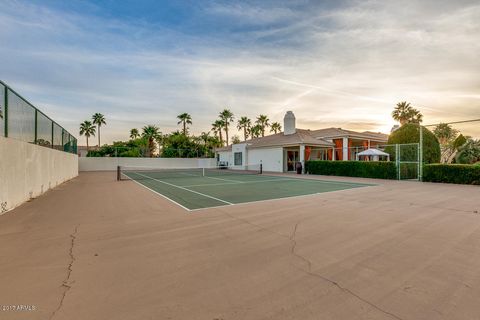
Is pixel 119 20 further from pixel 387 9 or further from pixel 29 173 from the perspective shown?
pixel 387 9

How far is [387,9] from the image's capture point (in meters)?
10.8

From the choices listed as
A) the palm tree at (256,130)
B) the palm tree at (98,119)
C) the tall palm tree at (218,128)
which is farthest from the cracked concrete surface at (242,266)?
the palm tree at (256,130)

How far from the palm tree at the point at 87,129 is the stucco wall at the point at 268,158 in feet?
149

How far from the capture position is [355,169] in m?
21.0

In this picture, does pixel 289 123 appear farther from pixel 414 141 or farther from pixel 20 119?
pixel 20 119

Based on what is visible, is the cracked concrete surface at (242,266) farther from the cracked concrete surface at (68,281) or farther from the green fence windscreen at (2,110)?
the green fence windscreen at (2,110)

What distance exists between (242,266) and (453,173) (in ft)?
59.8

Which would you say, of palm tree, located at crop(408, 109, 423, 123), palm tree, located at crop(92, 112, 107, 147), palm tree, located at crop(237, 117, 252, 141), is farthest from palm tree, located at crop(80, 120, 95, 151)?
palm tree, located at crop(408, 109, 423, 123)

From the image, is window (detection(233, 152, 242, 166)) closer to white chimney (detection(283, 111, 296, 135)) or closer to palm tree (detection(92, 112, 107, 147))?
white chimney (detection(283, 111, 296, 135))

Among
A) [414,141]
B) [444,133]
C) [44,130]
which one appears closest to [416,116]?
[444,133]

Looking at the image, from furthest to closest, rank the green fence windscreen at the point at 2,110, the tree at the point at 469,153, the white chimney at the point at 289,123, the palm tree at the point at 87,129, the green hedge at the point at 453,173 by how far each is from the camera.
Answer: the palm tree at the point at 87,129
the white chimney at the point at 289,123
the tree at the point at 469,153
the green hedge at the point at 453,173
the green fence windscreen at the point at 2,110

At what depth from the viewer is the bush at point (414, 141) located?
19.0 metres

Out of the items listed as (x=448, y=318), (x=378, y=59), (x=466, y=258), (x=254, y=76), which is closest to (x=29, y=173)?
(x=448, y=318)

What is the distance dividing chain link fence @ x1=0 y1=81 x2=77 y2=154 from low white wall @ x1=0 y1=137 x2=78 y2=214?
0.30m
